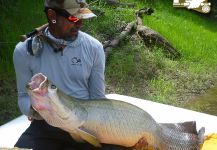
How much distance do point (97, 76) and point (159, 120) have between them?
141cm

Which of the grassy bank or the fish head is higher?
the fish head

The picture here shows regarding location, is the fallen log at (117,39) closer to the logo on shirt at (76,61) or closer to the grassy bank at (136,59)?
the grassy bank at (136,59)

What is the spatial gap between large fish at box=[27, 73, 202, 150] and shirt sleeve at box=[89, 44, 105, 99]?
1.11 feet

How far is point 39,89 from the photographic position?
281 centimetres

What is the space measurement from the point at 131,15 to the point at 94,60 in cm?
581

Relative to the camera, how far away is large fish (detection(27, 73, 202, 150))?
9.53 ft

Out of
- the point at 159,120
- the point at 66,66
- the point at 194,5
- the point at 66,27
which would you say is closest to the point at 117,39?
the point at 159,120

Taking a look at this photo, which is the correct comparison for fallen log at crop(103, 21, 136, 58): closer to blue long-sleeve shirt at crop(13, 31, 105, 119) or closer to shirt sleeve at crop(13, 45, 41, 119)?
blue long-sleeve shirt at crop(13, 31, 105, 119)

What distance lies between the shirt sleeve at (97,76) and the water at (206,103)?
3479mm

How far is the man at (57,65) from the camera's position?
11.5ft

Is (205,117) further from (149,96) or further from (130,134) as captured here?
(149,96)

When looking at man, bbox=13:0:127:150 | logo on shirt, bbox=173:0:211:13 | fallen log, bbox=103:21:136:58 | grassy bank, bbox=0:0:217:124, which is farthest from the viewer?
logo on shirt, bbox=173:0:211:13

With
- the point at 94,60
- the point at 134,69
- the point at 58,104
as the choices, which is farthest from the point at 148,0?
the point at 58,104

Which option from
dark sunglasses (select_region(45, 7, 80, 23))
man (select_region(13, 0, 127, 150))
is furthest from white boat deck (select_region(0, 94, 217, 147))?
dark sunglasses (select_region(45, 7, 80, 23))
